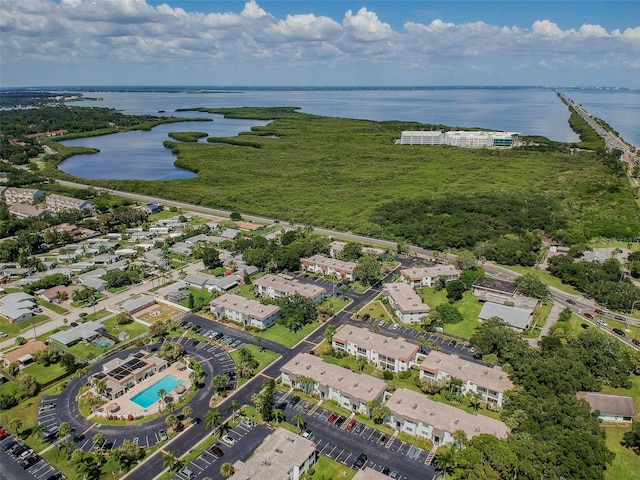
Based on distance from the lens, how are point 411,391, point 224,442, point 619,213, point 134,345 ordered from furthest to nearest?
point 619,213
point 134,345
point 411,391
point 224,442

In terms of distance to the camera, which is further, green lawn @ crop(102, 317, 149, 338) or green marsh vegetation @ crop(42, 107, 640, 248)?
green marsh vegetation @ crop(42, 107, 640, 248)

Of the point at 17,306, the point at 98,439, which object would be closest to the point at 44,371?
the point at 98,439

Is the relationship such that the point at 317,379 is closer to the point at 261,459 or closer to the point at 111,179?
the point at 261,459

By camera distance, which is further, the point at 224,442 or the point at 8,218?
the point at 8,218

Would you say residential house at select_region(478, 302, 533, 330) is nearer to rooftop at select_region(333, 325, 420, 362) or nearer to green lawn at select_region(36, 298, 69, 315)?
rooftop at select_region(333, 325, 420, 362)

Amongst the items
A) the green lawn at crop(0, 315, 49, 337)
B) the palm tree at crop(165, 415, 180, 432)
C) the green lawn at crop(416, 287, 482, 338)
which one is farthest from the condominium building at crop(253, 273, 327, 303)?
the green lawn at crop(0, 315, 49, 337)

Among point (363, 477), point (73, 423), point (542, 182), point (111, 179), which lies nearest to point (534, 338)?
point (363, 477)
